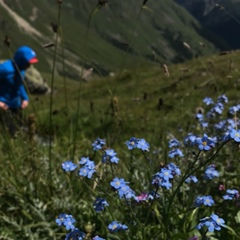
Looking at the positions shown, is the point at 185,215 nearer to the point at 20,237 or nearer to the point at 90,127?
the point at 20,237

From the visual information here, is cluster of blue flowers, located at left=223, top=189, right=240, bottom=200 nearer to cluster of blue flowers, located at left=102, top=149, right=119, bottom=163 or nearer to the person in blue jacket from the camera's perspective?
cluster of blue flowers, located at left=102, top=149, right=119, bottom=163

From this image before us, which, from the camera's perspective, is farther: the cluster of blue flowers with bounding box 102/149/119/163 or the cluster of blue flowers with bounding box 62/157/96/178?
the cluster of blue flowers with bounding box 102/149/119/163

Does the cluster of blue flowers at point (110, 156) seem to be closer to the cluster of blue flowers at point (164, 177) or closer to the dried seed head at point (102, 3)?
the cluster of blue flowers at point (164, 177)

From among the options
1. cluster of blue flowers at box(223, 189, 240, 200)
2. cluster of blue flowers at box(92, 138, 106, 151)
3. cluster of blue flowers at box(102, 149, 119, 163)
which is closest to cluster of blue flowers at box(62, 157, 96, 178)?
cluster of blue flowers at box(102, 149, 119, 163)

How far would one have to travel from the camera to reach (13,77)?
10.3 metres

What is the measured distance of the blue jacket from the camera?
1015 centimetres

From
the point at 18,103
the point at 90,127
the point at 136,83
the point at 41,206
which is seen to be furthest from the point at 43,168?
the point at 136,83

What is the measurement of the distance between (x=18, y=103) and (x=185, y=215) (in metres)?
7.26

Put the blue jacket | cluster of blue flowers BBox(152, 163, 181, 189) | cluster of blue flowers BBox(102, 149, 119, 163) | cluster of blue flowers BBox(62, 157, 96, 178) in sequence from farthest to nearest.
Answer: the blue jacket → cluster of blue flowers BBox(102, 149, 119, 163) → cluster of blue flowers BBox(62, 157, 96, 178) → cluster of blue flowers BBox(152, 163, 181, 189)

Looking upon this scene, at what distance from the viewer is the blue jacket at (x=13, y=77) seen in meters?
10.1

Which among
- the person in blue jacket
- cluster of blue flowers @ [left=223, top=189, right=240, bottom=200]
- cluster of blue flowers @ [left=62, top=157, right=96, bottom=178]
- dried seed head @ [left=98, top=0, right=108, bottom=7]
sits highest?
the person in blue jacket

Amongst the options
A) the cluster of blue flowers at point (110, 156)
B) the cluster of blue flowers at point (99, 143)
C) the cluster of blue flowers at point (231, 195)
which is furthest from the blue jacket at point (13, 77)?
the cluster of blue flowers at point (231, 195)

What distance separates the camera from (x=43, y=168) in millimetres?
5922

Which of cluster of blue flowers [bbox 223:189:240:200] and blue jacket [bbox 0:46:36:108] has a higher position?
blue jacket [bbox 0:46:36:108]
